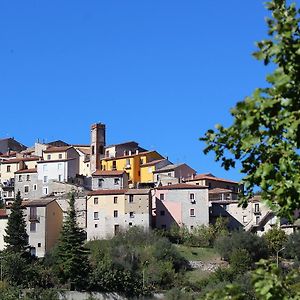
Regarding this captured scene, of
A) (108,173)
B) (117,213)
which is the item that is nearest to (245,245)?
(117,213)

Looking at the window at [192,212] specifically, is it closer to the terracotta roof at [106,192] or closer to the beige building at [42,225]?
the terracotta roof at [106,192]

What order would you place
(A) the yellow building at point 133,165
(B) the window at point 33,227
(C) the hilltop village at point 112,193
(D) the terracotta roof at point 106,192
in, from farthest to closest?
(A) the yellow building at point 133,165, (D) the terracotta roof at point 106,192, (C) the hilltop village at point 112,193, (B) the window at point 33,227

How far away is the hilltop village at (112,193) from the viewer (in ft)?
234

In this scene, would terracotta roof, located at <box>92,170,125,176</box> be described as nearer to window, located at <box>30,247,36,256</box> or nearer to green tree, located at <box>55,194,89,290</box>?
window, located at <box>30,247,36,256</box>

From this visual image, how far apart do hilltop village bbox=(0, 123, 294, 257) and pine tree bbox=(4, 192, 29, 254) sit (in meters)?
2.53

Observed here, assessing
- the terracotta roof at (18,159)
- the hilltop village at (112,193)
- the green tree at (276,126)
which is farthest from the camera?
the terracotta roof at (18,159)

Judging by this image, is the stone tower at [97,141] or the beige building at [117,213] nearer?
the beige building at [117,213]

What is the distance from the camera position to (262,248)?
64.2 meters

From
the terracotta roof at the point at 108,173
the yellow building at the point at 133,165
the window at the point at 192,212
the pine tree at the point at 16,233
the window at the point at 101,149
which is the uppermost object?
the window at the point at 101,149

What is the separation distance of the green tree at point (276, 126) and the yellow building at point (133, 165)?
7964 cm

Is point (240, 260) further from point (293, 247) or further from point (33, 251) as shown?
point (33, 251)

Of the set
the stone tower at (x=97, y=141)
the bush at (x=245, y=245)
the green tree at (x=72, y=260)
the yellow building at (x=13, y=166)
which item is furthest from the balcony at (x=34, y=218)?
the yellow building at (x=13, y=166)

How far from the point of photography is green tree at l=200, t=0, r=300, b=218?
6.40 m

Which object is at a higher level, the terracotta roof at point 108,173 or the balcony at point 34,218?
the terracotta roof at point 108,173
